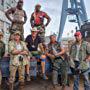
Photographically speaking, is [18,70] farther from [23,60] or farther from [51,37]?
[51,37]

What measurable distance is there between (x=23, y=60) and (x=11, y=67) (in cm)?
37

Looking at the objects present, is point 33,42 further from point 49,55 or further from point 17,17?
point 17,17

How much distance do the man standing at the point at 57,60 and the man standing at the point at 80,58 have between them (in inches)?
25.8

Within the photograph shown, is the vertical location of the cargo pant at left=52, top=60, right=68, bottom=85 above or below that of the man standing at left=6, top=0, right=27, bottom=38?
below

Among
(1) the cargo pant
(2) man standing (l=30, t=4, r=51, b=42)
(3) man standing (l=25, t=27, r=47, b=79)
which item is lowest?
(1) the cargo pant

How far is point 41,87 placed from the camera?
30.3 feet

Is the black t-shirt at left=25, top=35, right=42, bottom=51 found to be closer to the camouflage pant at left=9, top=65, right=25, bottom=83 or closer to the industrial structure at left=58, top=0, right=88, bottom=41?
the camouflage pant at left=9, top=65, right=25, bottom=83

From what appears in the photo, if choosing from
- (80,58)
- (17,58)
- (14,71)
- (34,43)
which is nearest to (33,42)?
(34,43)

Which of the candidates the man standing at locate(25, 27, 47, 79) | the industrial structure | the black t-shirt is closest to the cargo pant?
the man standing at locate(25, 27, 47, 79)

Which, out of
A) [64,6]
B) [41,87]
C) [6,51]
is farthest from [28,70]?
[64,6]

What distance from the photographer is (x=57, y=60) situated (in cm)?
830

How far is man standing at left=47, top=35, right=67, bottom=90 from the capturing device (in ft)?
27.0

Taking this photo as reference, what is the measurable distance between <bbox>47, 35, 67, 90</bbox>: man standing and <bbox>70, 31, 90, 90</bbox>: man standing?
66 cm

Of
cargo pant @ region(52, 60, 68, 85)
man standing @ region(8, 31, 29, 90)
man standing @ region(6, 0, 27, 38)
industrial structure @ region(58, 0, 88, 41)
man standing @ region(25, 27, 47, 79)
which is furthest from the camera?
industrial structure @ region(58, 0, 88, 41)
